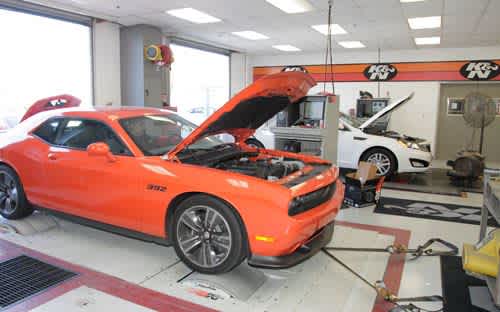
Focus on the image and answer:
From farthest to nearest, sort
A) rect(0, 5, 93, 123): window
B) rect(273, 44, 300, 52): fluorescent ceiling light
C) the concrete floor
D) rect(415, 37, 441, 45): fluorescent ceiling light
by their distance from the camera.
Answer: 1. rect(273, 44, 300, 52): fluorescent ceiling light
2. rect(415, 37, 441, 45): fluorescent ceiling light
3. rect(0, 5, 93, 123): window
4. the concrete floor

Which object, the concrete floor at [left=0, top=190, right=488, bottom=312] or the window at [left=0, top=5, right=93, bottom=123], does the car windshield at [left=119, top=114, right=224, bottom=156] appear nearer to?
the concrete floor at [left=0, top=190, right=488, bottom=312]

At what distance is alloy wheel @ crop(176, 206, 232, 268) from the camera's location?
2.88 m

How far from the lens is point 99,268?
313cm

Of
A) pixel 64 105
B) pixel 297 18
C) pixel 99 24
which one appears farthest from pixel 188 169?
pixel 99 24

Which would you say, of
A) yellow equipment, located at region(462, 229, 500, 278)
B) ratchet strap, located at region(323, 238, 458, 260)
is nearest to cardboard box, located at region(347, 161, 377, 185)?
ratchet strap, located at region(323, 238, 458, 260)

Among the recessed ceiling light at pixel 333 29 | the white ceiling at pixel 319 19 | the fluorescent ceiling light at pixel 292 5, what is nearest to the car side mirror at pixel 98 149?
the white ceiling at pixel 319 19

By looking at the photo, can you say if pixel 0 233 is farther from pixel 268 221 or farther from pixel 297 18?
pixel 297 18

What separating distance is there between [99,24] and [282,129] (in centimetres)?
455

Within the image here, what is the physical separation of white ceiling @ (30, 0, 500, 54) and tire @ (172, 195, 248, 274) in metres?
4.35

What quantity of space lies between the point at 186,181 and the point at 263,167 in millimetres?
801

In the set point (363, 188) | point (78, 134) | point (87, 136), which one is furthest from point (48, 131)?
point (363, 188)

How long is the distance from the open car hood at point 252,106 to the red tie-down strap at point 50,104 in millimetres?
2551

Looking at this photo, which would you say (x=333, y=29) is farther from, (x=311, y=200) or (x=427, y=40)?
(x=311, y=200)

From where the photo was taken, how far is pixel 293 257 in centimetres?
273
